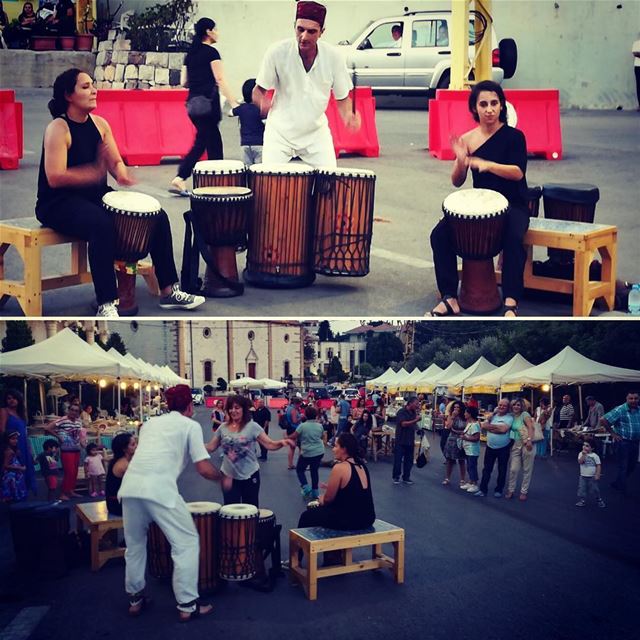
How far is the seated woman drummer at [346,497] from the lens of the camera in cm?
595

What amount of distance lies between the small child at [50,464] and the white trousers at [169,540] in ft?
2.09

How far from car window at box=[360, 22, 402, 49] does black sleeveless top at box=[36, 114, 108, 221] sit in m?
2.62

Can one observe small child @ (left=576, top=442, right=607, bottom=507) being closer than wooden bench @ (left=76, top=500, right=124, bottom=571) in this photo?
No

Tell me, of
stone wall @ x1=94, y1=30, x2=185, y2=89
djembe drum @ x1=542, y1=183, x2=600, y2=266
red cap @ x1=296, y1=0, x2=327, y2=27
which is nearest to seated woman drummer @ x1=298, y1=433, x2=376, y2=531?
djembe drum @ x1=542, y1=183, x2=600, y2=266

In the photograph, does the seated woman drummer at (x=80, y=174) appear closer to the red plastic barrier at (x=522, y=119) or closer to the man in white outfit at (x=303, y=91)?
the man in white outfit at (x=303, y=91)

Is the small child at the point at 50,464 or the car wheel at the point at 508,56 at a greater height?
the car wheel at the point at 508,56

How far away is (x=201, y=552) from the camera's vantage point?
5.90m

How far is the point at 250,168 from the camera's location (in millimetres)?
6754

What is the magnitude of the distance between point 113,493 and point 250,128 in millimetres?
3669

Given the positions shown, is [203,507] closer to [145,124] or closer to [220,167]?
[220,167]

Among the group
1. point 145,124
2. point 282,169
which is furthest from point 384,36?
point 282,169

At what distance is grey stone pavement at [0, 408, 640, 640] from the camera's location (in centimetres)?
577

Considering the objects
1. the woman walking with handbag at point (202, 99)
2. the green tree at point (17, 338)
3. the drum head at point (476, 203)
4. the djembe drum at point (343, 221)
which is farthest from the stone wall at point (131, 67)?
the drum head at point (476, 203)

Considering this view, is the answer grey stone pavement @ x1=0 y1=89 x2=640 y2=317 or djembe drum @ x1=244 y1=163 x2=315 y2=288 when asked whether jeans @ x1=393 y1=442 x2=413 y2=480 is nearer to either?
grey stone pavement @ x1=0 y1=89 x2=640 y2=317
